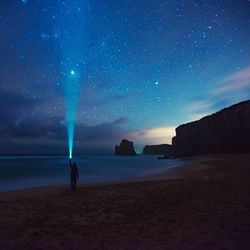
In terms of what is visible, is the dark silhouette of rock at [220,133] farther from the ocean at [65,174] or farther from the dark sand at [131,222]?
the dark sand at [131,222]

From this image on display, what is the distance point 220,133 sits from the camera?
86625mm

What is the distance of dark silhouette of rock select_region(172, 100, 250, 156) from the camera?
249 feet

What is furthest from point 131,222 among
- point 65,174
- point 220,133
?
point 220,133

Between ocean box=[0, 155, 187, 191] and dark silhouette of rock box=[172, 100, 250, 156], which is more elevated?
dark silhouette of rock box=[172, 100, 250, 156]

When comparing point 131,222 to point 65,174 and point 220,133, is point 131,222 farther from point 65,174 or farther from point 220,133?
point 220,133

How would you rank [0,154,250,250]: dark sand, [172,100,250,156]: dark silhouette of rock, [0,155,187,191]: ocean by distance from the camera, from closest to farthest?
1. [0,154,250,250]: dark sand
2. [0,155,187,191]: ocean
3. [172,100,250,156]: dark silhouette of rock

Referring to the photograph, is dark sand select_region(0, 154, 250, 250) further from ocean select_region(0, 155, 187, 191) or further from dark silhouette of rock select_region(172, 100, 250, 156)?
dark silhouette of rock select_region(172, 100, 250, 156)

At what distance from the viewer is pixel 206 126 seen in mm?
95312

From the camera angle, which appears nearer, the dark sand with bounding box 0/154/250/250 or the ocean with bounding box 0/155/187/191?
the dark sand with bounding box 0/154/250/250

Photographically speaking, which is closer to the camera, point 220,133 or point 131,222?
point 131,222

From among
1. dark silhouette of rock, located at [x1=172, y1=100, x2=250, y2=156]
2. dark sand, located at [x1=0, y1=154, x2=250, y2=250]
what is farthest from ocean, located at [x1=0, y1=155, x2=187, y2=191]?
dark silhouette of rock, located at [x1=172, y1=100, x2=250, y2=156]

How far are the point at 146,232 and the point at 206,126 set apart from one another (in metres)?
91.1

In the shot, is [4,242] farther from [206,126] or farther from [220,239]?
[206,126]

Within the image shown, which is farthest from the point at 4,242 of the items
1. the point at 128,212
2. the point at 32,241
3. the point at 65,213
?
the point at 128,212
